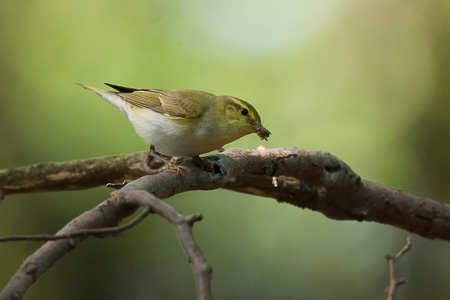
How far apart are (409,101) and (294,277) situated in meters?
2.77

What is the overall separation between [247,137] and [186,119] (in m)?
2.85

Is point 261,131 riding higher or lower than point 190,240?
higher

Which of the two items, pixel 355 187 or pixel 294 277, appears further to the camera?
pixel 294 277

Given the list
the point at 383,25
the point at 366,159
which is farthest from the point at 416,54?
the point at 366,159

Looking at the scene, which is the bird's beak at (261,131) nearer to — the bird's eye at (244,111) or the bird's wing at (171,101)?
the bird's eye at (244,111)

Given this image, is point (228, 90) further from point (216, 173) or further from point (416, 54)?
point (216, 173)

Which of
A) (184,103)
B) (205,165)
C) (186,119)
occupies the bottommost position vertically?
(205,165)

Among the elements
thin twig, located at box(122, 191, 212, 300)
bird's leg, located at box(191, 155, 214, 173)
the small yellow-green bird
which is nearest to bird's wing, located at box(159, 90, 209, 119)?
the small yellow-green bird

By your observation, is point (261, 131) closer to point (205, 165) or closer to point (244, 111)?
point (244, 111)

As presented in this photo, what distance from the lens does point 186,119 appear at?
2.92 metres

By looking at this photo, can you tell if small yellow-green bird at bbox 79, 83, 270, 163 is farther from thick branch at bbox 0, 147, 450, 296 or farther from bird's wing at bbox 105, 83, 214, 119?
thick branch at bbox 0, 147, 450, 296

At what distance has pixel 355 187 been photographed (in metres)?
3.43

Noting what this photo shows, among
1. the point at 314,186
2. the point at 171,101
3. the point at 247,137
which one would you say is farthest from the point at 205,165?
the point at 247,137

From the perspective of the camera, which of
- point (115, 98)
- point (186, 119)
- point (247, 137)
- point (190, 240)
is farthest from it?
point (247, 137)
